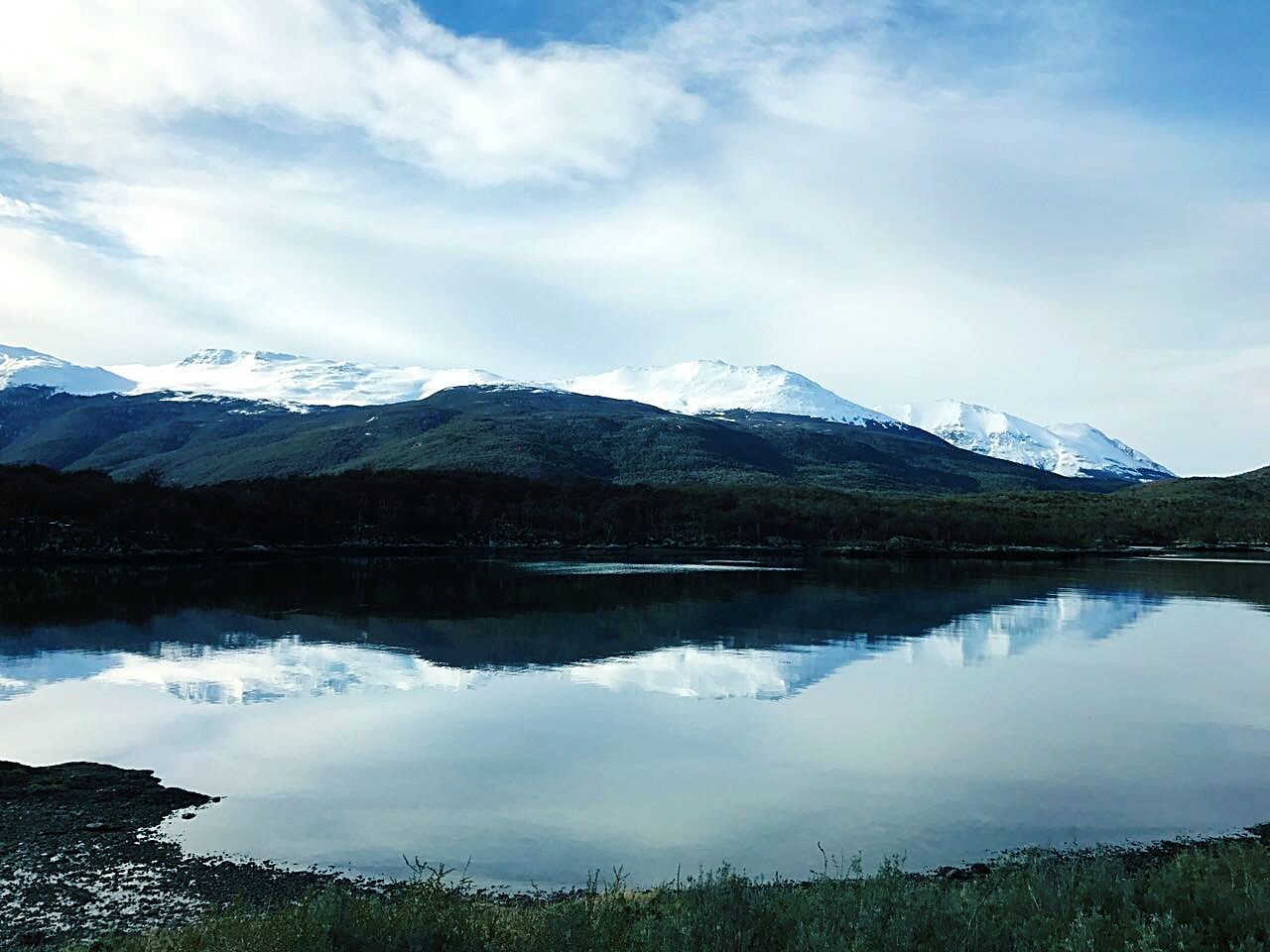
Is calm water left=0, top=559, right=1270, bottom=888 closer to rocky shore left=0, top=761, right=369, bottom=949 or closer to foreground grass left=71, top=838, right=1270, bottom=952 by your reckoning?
rocky shore left=0, top=761, right=369, bottom=949

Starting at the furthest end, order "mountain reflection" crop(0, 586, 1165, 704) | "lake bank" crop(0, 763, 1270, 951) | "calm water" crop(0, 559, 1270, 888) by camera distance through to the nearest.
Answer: "mountain reflection" crop(0, 586, 1165, 704), "calm water" crop(0, 559, 1270, 888), "lake bank" crop(0, 763, 1270, 951)

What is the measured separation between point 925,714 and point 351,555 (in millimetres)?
77940

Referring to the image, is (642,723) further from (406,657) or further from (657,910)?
(657,910)

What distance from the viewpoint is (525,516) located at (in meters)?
120

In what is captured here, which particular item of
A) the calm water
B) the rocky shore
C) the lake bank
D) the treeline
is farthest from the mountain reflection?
the treeline

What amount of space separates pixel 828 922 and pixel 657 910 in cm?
278

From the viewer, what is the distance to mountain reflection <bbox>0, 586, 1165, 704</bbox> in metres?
29.5

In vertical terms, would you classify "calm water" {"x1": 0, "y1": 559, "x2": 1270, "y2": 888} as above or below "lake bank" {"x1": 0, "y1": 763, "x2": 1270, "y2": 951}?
below

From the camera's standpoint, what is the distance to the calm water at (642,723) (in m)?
→ 16.3

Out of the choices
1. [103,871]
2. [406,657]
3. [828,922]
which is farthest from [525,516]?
[828,922]

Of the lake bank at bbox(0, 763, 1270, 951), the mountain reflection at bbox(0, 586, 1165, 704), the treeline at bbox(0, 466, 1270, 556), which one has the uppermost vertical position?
the treeline at bbox(0, 466, 1270, 556)

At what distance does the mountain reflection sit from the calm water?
0.19 meters

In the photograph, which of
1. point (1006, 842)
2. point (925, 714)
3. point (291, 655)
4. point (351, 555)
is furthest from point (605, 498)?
point (1006, 842)

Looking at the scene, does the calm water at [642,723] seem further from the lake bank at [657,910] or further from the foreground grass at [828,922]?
the foreground grass at [828,922]
